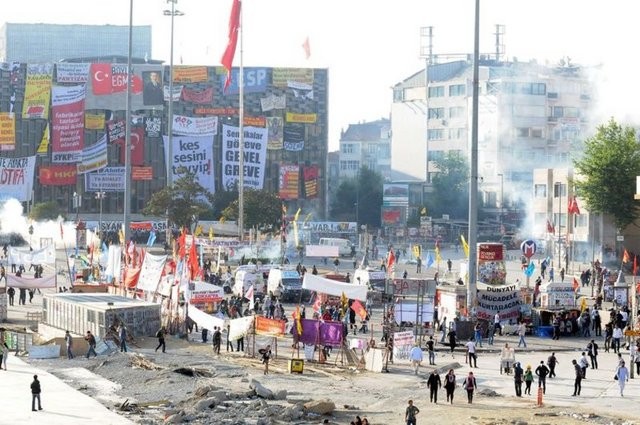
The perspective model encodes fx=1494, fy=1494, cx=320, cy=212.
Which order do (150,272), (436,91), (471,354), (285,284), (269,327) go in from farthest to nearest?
(436,91)
(285,284)
(150,272)
(269,327)
(471,354)

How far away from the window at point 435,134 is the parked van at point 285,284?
8821 centimetres

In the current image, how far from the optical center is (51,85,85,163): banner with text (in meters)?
127

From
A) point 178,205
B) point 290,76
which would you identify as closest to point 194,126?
point 290,76

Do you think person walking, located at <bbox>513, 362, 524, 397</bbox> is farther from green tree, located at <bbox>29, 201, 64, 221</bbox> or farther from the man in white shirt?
green tree, located at <bbox>29, 201, 64, 221</bbox>

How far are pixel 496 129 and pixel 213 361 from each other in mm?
102239

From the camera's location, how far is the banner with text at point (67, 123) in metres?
127

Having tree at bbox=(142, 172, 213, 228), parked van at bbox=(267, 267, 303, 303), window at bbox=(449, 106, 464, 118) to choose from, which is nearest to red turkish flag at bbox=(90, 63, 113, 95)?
tree at bbox=(142, 172, 213, 228)

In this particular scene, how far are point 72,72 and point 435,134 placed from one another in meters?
42.9

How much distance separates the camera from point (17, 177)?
404 feet

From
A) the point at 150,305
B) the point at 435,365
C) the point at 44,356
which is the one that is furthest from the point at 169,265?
the point at 435,365

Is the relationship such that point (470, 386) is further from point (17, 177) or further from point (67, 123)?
point (67, 123)

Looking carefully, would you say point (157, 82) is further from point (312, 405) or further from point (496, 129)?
point (312, 405)

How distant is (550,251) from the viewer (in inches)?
3851

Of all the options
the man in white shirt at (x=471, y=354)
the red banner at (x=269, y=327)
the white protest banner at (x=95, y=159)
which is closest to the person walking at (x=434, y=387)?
the man in white shirt at (x=471, y=354)
